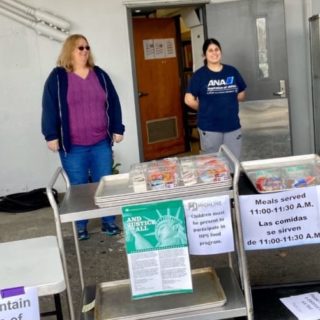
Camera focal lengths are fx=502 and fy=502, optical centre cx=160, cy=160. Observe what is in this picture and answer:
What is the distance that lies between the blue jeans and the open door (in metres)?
2.93

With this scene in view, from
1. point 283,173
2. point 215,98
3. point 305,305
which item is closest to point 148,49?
point 215,98

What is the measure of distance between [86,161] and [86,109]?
1.27ft

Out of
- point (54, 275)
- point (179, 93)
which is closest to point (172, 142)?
point (179, 93)

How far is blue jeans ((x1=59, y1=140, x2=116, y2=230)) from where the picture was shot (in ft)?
11.6

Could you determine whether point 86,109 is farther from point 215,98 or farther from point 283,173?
point 283,173

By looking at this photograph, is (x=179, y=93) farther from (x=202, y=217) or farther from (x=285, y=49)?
(x=202, y=217)

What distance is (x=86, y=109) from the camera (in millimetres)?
3422

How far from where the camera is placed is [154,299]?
1988mm

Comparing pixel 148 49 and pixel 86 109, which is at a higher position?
pixel 148 49

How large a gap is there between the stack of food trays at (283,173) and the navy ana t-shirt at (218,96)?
1.63 m

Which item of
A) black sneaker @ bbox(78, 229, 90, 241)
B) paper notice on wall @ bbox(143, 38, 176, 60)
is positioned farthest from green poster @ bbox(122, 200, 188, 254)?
paper notice on wall @ bbox(143, 38, 176, 60)

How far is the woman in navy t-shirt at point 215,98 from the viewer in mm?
3814

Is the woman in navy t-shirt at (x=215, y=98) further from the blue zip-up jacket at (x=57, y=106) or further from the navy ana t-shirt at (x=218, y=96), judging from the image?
the blue zip-up jacket at (x=57, y=106)

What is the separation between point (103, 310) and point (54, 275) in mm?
555
